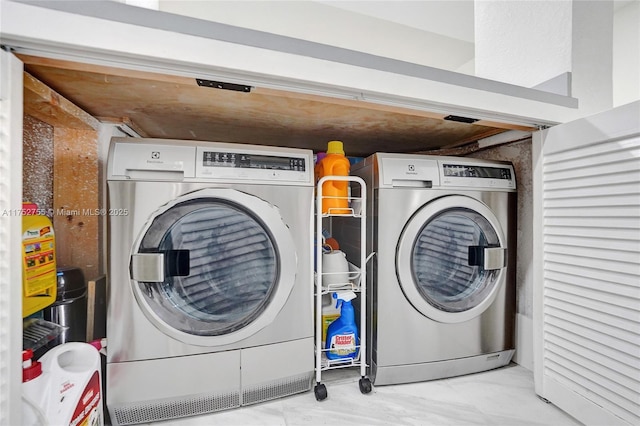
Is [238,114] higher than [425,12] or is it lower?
Answer: lower

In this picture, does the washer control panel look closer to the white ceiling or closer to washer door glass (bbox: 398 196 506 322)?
washer door glass (bbox: 398 196 506 322)

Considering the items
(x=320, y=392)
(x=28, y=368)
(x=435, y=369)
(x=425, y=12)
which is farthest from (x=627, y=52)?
(x=28, y=368)

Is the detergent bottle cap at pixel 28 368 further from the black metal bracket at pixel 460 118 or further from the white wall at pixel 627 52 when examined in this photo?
the white wall at pixel 627 52

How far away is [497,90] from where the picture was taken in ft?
3.27

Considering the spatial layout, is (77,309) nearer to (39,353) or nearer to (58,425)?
(39,353)

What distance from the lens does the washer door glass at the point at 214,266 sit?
95 cm

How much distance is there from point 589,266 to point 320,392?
963mm

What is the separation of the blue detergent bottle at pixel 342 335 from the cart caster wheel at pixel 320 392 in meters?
0.12

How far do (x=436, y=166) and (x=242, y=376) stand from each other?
106 cm

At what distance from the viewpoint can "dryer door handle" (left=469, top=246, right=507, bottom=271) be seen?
1.23 meters

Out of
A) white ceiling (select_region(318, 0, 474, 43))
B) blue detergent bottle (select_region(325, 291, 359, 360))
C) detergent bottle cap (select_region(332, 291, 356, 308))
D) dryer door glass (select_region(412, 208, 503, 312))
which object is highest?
→ white ceiling (select_region(318, 0, 474, 43))

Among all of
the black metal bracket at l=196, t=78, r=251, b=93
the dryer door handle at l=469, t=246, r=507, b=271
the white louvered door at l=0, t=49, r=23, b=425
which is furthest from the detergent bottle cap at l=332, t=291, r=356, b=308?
the white louvered door at l=0, t=49, r=23, b=425

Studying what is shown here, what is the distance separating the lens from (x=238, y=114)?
45.1 inches

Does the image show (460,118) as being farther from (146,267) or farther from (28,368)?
(28,368)
